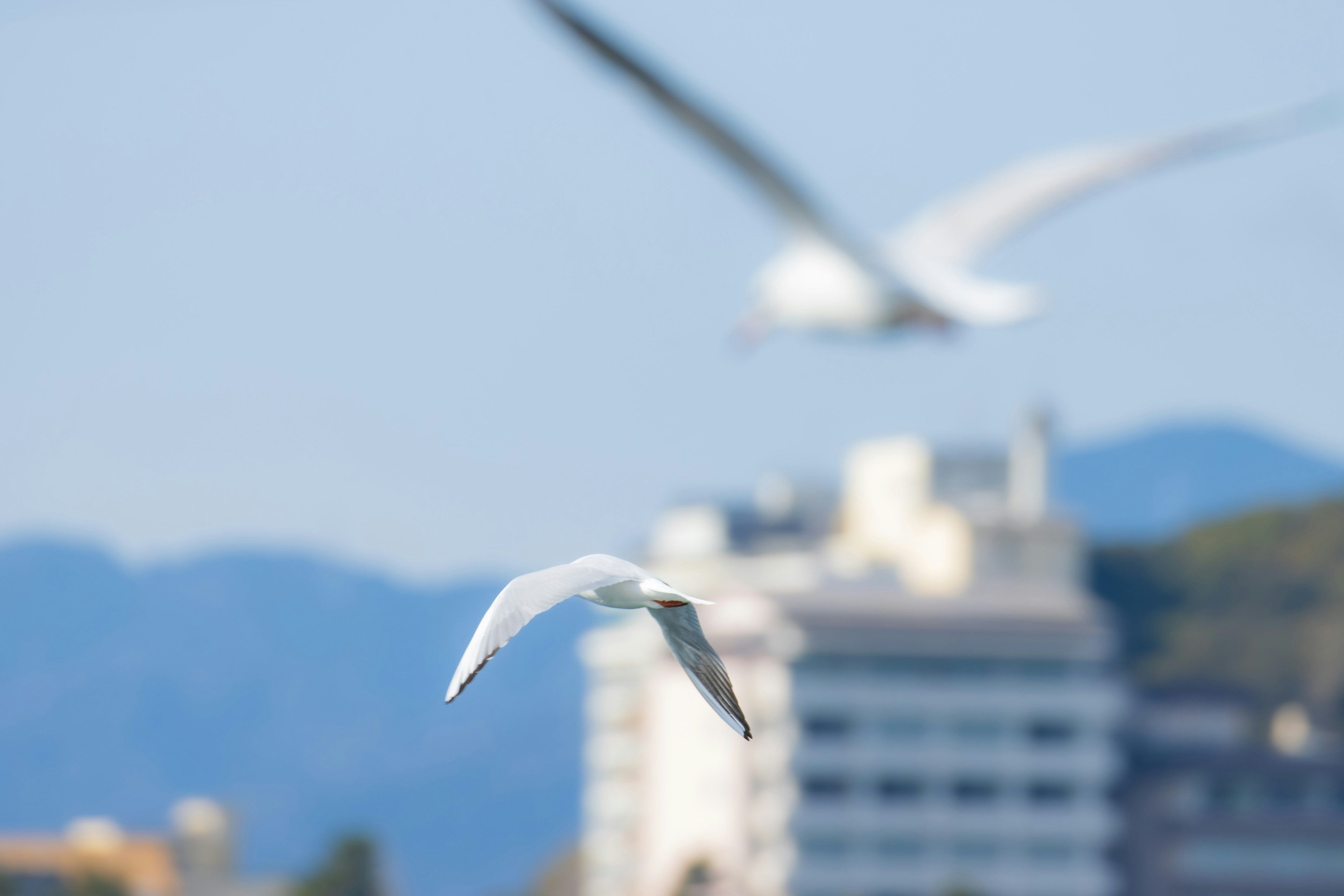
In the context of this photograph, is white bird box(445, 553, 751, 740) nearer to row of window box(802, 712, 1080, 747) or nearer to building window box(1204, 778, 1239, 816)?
row of window box(802, 712, 1080, 747)

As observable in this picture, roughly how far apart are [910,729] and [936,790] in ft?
9.49

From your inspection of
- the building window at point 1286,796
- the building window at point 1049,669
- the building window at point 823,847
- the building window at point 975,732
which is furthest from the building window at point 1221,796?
the building window at point 823,847

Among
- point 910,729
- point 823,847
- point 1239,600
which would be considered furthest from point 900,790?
point 1239,600

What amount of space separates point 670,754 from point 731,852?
6.76m

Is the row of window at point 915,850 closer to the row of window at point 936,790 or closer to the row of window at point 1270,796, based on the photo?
→ the row of window at point 936,790

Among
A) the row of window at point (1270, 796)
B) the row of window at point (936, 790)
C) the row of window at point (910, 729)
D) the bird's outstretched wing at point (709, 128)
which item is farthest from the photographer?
the row of window at point (1270, 796)

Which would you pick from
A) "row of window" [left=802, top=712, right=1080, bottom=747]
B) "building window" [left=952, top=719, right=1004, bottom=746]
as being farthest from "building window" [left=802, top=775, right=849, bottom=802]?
"building window" [left=952, top=719, right=1004, bottom=746]

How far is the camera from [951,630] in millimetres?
113438

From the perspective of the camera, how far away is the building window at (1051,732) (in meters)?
115

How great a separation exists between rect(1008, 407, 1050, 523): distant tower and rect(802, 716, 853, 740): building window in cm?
1745

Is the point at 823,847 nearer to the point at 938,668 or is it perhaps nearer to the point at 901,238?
the point at 938,668

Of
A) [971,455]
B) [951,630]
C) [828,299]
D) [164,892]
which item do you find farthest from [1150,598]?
[828,299]

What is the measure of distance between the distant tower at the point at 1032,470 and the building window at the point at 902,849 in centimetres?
2026

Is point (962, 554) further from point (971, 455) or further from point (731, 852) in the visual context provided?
point (731, 852)
